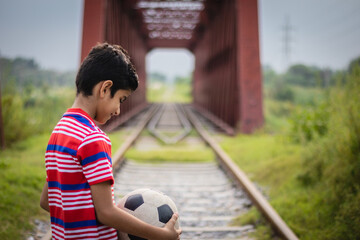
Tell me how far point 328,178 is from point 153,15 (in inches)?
619

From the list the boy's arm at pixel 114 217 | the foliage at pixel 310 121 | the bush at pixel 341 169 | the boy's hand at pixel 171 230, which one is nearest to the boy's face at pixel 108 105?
the boy's arm at pixel 114 217

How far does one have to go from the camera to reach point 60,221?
1446mm

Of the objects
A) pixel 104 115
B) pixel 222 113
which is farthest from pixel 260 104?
pixel 104 115

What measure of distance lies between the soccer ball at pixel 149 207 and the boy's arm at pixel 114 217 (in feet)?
0.48

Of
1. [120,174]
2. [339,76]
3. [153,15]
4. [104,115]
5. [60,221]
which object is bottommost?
[120,174]

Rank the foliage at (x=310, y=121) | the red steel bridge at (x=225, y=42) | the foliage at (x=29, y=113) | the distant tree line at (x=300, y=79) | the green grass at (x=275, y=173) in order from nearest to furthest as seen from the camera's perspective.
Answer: the green grass at (x=275, y=173) < the distant tree line at (x=300, y=79) < the foliage at (x=310, y=121) < the foliage at (x=29, y=113) < the red steel bridge at (x=225, y=42)

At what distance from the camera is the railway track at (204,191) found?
3.23 meters

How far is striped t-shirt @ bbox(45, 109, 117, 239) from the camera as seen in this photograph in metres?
1.29

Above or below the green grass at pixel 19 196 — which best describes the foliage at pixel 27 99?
above

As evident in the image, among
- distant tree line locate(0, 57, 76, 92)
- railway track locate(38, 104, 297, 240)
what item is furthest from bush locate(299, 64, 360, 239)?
distant tree line locate(0, 57, 76, 92)

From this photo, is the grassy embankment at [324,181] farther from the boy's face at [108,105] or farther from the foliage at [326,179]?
the boy's face at [108,105]

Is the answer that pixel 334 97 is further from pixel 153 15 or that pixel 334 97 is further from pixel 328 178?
pixel 153 15

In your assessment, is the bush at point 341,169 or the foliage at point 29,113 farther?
the foliage at point 29,113

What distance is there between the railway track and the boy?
1.48m
